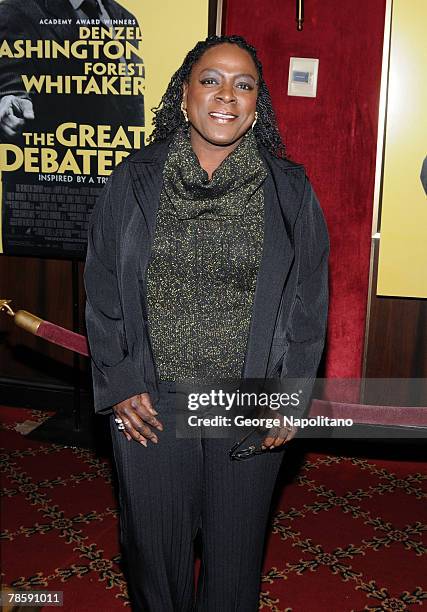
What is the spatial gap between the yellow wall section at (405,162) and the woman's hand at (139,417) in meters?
2.24

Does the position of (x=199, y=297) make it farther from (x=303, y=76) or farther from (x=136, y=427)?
(x=303, y=76)

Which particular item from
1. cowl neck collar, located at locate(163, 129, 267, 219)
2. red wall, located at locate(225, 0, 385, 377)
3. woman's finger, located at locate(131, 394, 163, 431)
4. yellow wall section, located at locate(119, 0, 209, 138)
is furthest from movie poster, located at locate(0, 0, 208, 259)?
woman's finger, located at locate(131, 394, 163, 431)

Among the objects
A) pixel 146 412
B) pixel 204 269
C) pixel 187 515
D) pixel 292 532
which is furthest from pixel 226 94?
pixel 292 532

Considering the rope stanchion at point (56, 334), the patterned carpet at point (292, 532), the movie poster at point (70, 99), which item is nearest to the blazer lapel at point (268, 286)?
the patterned carpet at point (292, 532)

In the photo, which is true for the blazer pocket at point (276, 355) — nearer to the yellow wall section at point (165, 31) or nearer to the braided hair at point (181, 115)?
the braided hair at point (181, 115)

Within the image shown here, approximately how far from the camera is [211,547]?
206 cm

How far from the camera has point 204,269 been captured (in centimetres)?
188

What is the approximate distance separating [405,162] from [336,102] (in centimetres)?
46

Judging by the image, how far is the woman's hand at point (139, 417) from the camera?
6.31 feet

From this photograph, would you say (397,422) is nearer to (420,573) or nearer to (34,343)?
(420,573)

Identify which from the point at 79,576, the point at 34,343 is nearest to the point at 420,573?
the point at 79,576

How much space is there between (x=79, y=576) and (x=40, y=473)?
1.00 metres

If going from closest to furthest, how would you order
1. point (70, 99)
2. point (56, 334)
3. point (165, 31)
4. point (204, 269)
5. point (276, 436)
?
point (204, 269), point (276, 436), point (56, 334), point (165, 31), point (70, 99)

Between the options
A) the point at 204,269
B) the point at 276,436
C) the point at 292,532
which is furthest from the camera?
the point at 292,532
